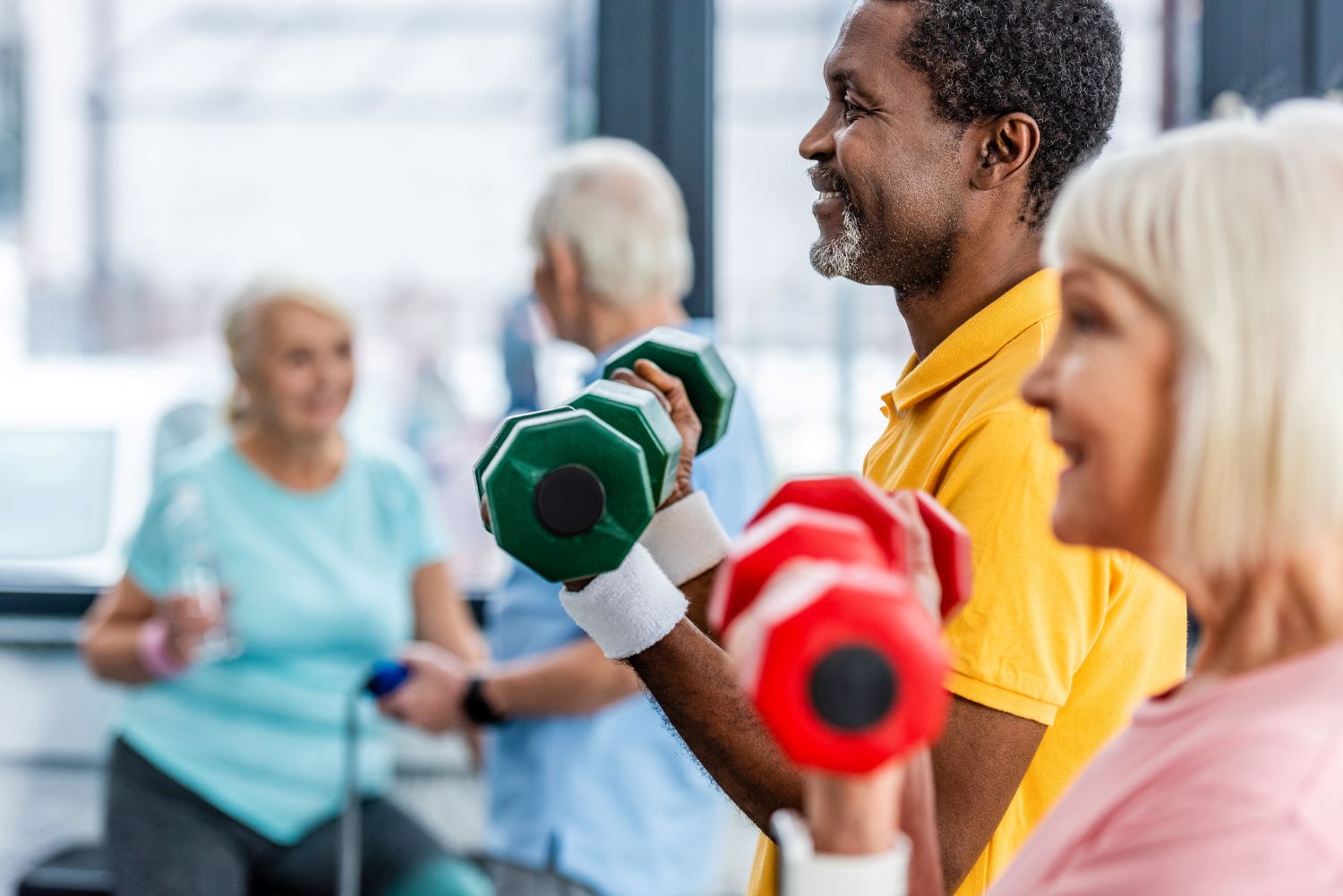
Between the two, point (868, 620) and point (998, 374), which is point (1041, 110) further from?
point (868, 620)

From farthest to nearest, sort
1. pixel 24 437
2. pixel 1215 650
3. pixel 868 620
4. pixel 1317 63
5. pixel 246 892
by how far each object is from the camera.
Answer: pixel 24 437, pixel 1317 63, pixel 246 892, pixel 1215 650, pixel 868 620

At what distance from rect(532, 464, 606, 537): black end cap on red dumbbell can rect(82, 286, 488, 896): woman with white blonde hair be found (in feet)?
4.65

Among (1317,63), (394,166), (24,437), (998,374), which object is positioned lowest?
(24,437)

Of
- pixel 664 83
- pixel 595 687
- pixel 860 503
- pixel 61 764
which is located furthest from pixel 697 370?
pixel 61 764

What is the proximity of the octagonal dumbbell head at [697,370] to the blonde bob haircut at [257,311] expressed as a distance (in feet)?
4.53

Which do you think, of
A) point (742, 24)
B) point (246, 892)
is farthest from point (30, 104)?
point (246, 892)

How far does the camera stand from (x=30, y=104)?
9.08 feet

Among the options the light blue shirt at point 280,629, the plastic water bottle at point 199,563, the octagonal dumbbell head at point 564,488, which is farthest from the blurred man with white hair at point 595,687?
the octagonal dumbbell head at point 564,488

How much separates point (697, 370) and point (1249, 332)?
55 centimetres

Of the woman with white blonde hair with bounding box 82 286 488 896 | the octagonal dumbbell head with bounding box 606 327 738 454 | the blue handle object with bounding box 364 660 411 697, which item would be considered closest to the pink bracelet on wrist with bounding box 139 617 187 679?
the woman with white blonde hair with bounding box 82 286 488 896

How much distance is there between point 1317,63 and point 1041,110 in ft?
5.46

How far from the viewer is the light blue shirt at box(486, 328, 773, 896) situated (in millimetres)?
1854

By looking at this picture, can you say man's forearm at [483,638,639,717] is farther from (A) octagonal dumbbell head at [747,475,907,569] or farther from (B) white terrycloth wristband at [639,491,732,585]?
(A) octagonal dumbbell head at [747,475,907,569]

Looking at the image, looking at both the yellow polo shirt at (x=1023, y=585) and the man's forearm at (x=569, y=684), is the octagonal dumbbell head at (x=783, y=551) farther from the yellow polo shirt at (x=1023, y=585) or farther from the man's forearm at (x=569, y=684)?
the man's forearm at (x=569, y=684)
